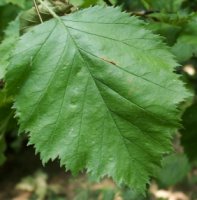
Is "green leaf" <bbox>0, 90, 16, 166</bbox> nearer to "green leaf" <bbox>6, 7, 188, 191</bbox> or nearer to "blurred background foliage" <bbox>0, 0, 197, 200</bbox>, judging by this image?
"blurred background foliage" <bbox>0, 0, 197, 200</bbox>

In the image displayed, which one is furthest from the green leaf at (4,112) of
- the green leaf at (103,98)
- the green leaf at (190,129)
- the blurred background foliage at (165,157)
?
the green leaf at (190,129)

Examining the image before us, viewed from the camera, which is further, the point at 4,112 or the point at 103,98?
the point at 4,112

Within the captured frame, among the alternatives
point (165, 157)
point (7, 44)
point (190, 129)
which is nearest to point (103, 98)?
point (7, 44)

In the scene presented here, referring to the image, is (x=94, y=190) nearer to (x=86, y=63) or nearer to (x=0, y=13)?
(x=0, y=13)

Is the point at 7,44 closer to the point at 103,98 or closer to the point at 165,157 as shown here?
the point at 103,98

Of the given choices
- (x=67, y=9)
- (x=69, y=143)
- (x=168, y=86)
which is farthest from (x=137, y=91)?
(x=67, y=9)

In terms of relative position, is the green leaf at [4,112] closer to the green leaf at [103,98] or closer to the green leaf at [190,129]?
the green leaf at [103,98]
